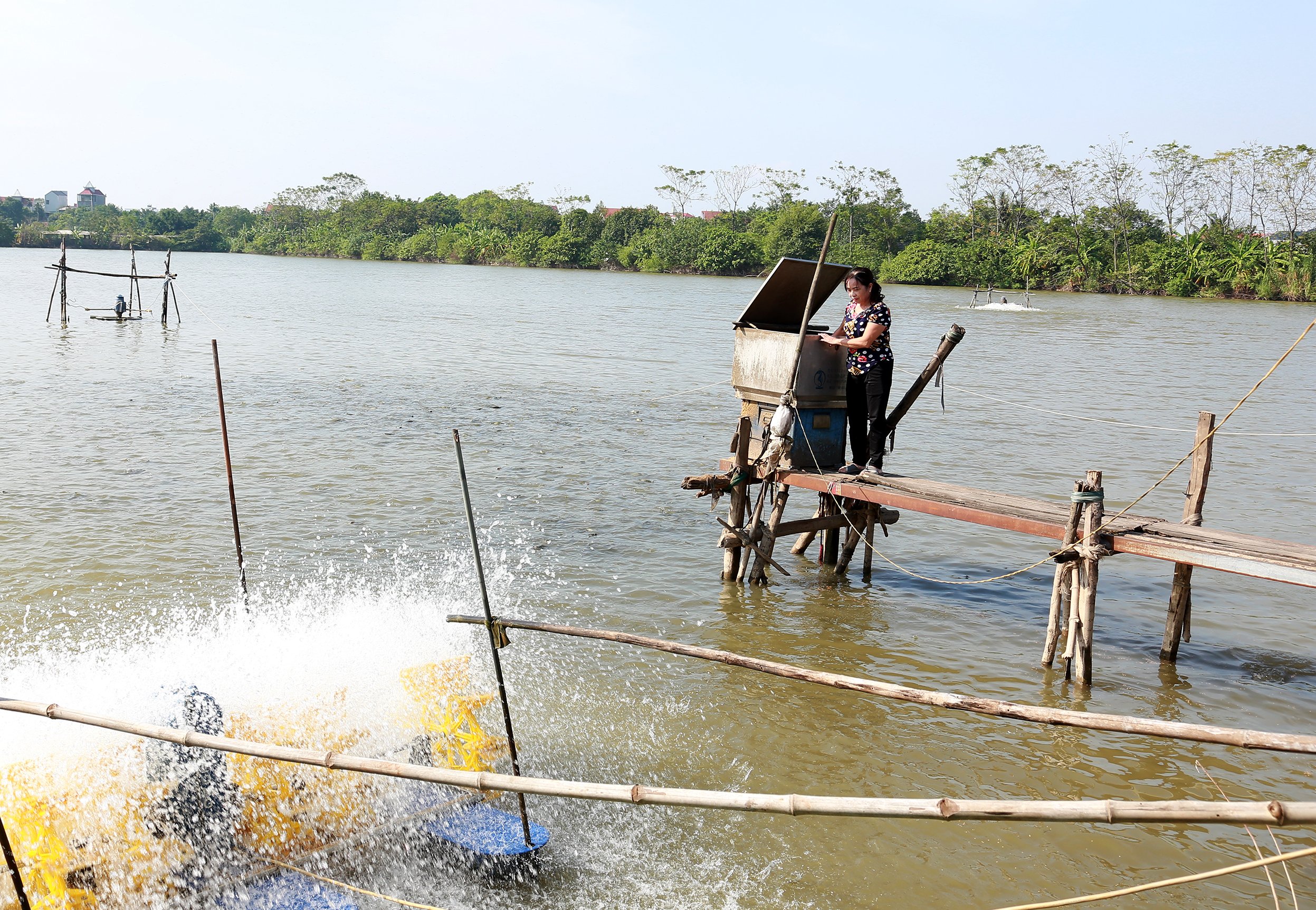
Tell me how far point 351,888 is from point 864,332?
597 cm

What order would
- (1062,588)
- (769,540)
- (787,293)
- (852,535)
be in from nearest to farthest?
(1062,588), (769,540), (787,293), (852,535)

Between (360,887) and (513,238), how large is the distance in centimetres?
9561

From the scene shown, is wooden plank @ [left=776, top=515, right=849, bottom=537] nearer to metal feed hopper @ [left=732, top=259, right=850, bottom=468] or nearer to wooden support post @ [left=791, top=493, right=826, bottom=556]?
metal feed hopper @ [left=732, top=259, right=850, bottom=468]

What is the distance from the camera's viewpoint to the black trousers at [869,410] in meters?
9.07

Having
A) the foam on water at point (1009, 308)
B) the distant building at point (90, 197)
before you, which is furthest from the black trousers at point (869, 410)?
the distant building at point (90, 197)

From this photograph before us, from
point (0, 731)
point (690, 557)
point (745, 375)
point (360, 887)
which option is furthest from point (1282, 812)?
point (690, 557)

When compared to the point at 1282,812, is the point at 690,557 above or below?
below

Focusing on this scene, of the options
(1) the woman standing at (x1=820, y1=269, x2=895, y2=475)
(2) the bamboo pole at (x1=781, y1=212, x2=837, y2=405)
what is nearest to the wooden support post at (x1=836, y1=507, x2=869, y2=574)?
(1) the woman standing at (x1=820, y1=269, x2=895, y2=475)

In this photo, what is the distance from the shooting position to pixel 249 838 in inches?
196

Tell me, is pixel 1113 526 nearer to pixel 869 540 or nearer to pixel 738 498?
pixel 869 540

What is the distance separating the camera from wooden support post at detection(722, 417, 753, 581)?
914cm

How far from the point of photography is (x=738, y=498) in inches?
373

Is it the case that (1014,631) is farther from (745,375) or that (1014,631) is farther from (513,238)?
(513,238)

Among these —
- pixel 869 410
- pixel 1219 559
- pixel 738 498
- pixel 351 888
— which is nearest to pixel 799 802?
pixel 351 888
